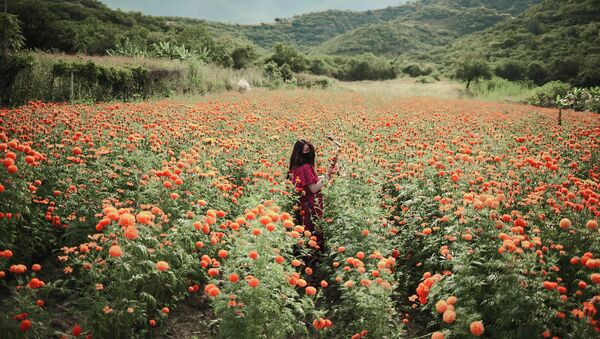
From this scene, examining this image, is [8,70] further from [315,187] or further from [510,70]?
[510,70]

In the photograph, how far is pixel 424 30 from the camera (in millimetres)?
98562

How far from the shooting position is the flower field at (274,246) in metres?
2.75

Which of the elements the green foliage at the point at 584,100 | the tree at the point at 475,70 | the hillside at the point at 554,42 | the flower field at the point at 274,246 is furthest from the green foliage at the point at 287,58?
the flower field at the point at 274,246

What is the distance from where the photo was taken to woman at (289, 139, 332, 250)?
199 inches

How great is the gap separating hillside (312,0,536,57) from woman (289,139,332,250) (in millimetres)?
82958

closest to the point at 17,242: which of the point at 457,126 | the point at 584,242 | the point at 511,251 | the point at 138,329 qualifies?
the point at 138,329

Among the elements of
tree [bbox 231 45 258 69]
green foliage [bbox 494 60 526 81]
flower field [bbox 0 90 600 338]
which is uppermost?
green foliage [bbox 494 60 526 81]

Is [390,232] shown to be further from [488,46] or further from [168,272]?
[488,46]

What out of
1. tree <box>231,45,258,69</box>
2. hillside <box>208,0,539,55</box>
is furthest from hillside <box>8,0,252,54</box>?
hillside <box>208,0,539,55</box>

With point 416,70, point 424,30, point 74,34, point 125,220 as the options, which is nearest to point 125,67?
point 125,220

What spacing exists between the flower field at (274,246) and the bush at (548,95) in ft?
59.8

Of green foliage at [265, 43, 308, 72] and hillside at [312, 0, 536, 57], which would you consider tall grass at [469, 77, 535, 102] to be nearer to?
green foliage at [265, 43, 308, 72]

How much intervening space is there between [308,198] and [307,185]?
0.62 feet

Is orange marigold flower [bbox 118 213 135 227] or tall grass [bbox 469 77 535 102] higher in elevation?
tall grass [bbox 469 77 535 102]
